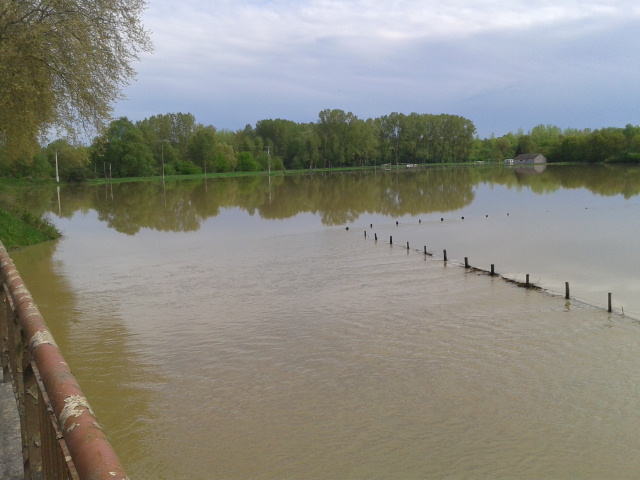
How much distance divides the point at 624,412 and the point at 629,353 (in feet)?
10.1

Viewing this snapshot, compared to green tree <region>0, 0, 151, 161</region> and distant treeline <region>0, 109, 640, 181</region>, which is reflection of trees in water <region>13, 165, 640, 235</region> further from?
distant treeline <region>0, 109, 640, 181</region>

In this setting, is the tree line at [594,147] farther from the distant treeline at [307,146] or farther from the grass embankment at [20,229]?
the grass embankment at [20,229]

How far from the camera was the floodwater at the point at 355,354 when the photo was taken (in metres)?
8.66

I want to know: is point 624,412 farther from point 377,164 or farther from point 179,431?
point 377,164

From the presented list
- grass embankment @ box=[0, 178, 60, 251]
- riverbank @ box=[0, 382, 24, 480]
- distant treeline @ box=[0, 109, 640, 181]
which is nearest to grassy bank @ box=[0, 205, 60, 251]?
grass embankment @ box=[0, 178, 60, 251]

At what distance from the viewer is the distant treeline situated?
331 feet

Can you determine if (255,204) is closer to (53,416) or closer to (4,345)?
(4,345)

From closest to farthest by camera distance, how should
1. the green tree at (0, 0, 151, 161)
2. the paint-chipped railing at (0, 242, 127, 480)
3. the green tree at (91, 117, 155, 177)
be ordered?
the paint-chipped railing at (0, 242, 127, 480)
the green tree at (0, 0, 151, 161)
the green tree at (91, 117, 155, 177)

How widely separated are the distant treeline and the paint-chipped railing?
79973 mm

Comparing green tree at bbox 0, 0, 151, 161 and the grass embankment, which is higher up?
green tree at bbox 0, 0, 151, 161

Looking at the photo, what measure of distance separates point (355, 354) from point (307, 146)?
130 m

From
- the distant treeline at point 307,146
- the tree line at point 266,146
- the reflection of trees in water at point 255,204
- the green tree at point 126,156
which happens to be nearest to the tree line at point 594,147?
the distant treeline at point 307,146

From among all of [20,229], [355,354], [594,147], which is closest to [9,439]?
[355,354]

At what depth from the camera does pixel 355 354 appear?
495 inches
